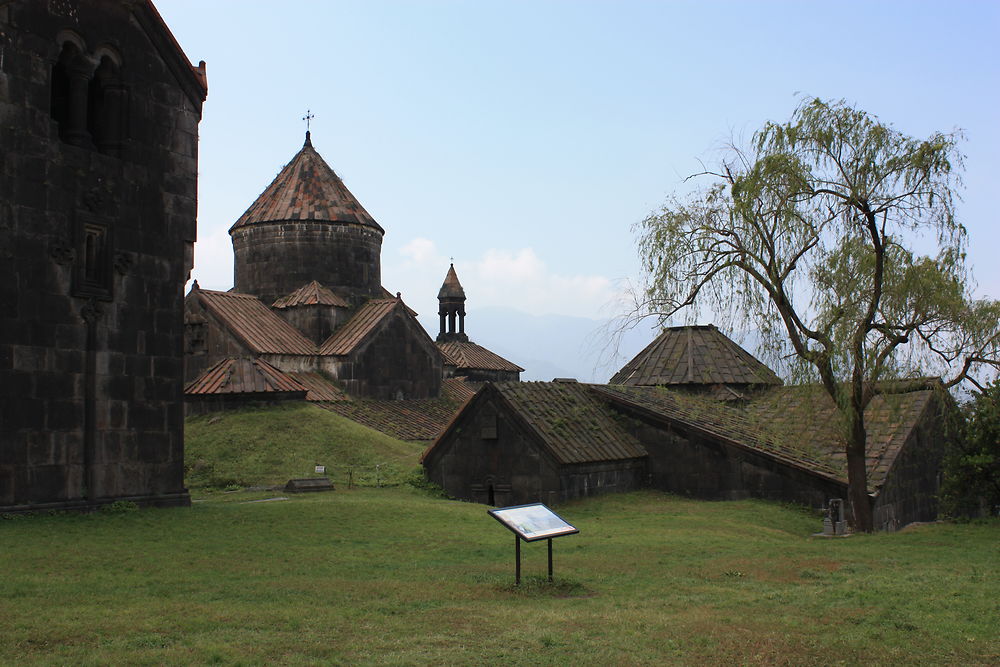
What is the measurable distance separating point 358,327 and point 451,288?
830 inches

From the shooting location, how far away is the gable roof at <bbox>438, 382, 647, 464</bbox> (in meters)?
22.1

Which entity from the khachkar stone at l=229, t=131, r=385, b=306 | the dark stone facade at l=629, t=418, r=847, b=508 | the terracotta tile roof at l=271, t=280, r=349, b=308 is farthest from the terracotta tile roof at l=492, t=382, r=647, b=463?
the khachkar stone at l=229, t=131, r=385, b=306

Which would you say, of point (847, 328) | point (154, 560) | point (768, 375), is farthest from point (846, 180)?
point (154, 560)

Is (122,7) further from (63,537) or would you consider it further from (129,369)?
(63,537)

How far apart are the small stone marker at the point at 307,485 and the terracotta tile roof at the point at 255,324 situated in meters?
12.7

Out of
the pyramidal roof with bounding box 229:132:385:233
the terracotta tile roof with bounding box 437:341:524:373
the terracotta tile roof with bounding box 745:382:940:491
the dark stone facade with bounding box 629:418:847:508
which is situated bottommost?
the dark stone facade with bounding box 629:418:847:508

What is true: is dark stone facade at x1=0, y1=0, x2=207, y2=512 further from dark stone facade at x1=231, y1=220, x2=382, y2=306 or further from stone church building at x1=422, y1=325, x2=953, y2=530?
dark stone facade at x1=231, y1=220, x2=382, y2=306

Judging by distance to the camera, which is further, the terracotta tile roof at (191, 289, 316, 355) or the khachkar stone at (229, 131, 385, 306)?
the khachkar stone at (229, 131, 385, 306)

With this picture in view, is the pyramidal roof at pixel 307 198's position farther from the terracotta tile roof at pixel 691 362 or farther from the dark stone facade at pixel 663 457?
the dark stone facade at pixel 663 457

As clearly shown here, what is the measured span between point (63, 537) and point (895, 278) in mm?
14371

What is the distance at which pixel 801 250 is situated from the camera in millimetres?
17969

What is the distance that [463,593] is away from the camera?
11.6 meters

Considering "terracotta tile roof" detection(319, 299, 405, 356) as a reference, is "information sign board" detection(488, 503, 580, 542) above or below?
below

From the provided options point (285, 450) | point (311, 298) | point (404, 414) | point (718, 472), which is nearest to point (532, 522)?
point (718, 472)
